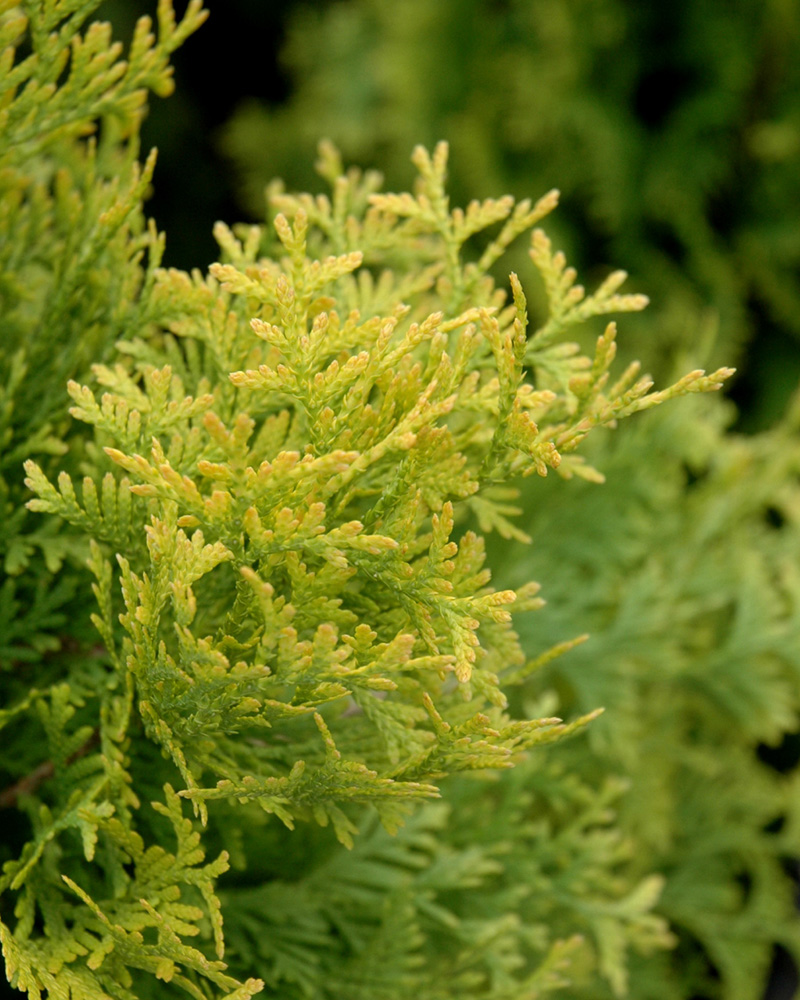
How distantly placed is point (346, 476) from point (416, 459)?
0.07 meters

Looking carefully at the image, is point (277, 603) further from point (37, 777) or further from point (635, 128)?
point (635, 128)

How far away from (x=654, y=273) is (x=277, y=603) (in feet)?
8.65

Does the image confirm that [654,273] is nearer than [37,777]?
No

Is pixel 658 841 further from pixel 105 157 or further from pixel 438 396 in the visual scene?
pixel 105 157

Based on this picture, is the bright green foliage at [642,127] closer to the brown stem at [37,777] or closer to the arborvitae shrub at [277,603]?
the arborvitae shrub at [277,603]

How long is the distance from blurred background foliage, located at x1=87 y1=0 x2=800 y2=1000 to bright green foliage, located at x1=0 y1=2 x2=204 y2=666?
805 mm

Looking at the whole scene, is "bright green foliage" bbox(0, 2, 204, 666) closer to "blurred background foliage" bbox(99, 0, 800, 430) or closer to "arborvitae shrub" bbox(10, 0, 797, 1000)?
"arborvitae shrub" bbox(10, 0, 797, 1000)

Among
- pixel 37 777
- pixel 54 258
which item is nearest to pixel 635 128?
pixel 54 258

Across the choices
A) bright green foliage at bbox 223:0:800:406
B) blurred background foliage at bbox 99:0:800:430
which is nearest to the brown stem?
blurred background foliage at bbox 99:0:800:430

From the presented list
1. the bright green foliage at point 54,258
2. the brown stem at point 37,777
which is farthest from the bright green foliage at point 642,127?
the brown stem at point 37,777

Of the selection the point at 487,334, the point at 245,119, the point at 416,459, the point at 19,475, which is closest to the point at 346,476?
the point at 416,459

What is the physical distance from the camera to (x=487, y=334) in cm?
90

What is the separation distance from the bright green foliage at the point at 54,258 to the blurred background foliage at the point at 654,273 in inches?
31.7

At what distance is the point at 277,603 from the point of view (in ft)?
2.76
